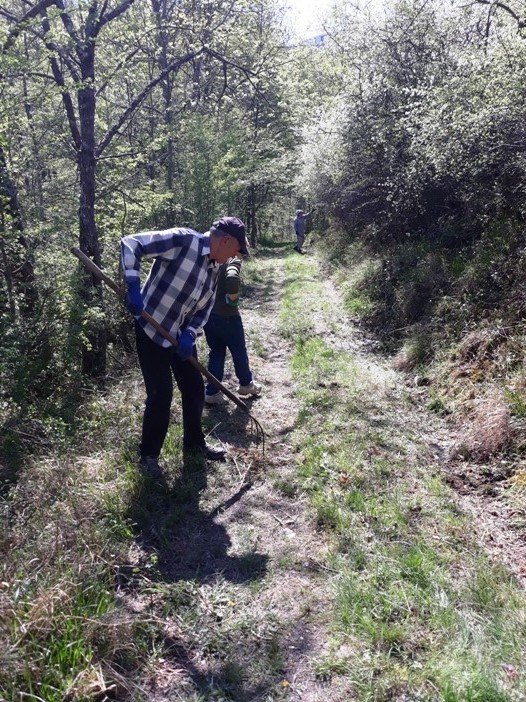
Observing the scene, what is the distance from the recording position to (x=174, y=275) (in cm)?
417

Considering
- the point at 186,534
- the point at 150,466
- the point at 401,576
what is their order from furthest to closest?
the point at 150,466 < the point at 186,534 < the point at 401,576

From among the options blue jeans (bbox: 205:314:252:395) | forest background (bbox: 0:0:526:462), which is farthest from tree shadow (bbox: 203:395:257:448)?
forest background (bbox: 0:0:526:462)

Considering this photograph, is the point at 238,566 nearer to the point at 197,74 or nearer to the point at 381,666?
the point at 381,666

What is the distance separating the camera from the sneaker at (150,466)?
4285mm

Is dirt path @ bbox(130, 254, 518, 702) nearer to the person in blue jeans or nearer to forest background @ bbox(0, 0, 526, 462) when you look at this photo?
the person in blue jeans

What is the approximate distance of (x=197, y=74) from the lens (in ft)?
59.9

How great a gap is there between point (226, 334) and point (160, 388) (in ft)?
6.38

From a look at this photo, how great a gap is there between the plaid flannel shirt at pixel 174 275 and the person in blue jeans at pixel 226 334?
136cm

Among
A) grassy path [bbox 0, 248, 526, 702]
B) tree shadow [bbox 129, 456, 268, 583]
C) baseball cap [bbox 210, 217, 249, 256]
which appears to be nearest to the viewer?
grassy path [bbox 0, 248, 526, 702]

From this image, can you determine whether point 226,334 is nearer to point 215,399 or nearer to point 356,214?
point 215,399

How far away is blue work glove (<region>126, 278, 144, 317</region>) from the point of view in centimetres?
390

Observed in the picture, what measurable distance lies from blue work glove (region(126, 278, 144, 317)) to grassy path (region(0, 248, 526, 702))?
53.3 inches

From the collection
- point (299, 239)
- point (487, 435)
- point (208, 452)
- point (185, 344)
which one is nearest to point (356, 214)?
point (299, 239)

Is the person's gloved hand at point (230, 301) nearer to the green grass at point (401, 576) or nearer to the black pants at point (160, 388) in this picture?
the black pants at point (160, 388)
